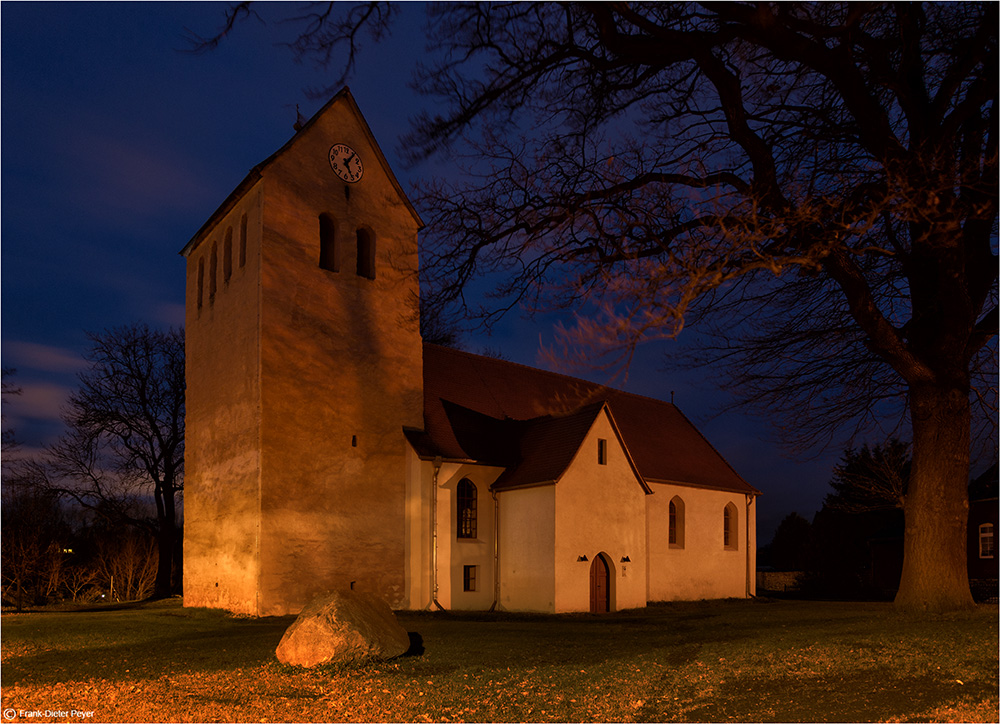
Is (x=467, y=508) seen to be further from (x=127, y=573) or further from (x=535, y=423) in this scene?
(x=127, y=573)

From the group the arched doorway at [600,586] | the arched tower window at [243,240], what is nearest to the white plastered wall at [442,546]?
the arched doorway at [600,586]

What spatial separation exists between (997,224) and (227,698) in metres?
13.1

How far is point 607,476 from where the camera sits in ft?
86.0

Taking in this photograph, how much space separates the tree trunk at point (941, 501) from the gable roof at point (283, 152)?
1543cm

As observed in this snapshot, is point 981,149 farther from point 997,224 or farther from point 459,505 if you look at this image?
point 459,505

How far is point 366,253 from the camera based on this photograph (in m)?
26.4

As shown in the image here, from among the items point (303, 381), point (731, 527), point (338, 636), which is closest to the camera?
point (338, 636)

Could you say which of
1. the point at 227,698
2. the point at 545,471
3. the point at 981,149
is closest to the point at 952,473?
the point at 981,149

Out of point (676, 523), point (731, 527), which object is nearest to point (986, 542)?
point (731, 527)

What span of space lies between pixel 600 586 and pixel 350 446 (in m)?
9.18

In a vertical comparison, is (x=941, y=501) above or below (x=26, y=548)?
above

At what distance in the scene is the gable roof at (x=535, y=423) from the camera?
26219 millimetres

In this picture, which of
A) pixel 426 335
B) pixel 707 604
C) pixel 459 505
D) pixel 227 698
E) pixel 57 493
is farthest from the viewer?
pixel 426 335

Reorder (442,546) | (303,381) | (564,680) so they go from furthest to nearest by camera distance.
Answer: (442,546)
(303,381)
(564,680)
